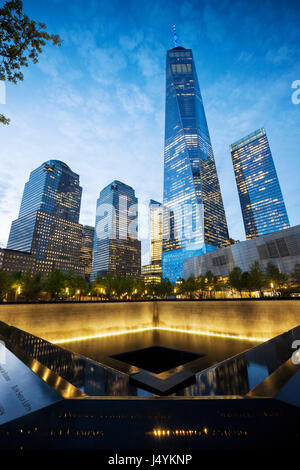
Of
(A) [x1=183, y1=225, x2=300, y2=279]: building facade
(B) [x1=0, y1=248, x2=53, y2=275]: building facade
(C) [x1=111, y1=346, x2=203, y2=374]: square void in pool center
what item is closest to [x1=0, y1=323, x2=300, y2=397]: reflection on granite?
(C) [x1=111, y1=346, x2=203, y2=374]: square void in pool center

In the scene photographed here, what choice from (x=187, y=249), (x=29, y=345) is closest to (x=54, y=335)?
(x=29, y=345)

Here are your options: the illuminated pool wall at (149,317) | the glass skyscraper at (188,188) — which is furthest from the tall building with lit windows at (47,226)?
the illuminated pool wall at (149,317)

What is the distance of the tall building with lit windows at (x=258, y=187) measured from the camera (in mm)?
161150

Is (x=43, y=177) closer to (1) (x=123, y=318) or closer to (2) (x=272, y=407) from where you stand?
(1) (x=123, y=318)

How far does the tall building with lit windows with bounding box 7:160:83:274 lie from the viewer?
164m

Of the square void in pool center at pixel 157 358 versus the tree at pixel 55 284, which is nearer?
the square void in pool center at pixel 157 358

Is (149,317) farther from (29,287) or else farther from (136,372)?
(29,287)

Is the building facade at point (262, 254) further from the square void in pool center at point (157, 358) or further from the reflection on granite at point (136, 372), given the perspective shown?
the reflection on granite at point (136, 372)

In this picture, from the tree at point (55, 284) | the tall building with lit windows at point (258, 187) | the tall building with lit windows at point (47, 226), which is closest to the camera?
the tree at point (55, 284)

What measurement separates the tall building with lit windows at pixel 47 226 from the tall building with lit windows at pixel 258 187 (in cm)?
16310

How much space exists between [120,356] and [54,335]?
395 inches

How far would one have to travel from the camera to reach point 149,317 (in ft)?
121

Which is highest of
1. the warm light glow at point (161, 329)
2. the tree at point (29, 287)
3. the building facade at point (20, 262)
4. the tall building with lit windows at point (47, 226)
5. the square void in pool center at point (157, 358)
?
the tall building with lit windows at point (47, 226)
